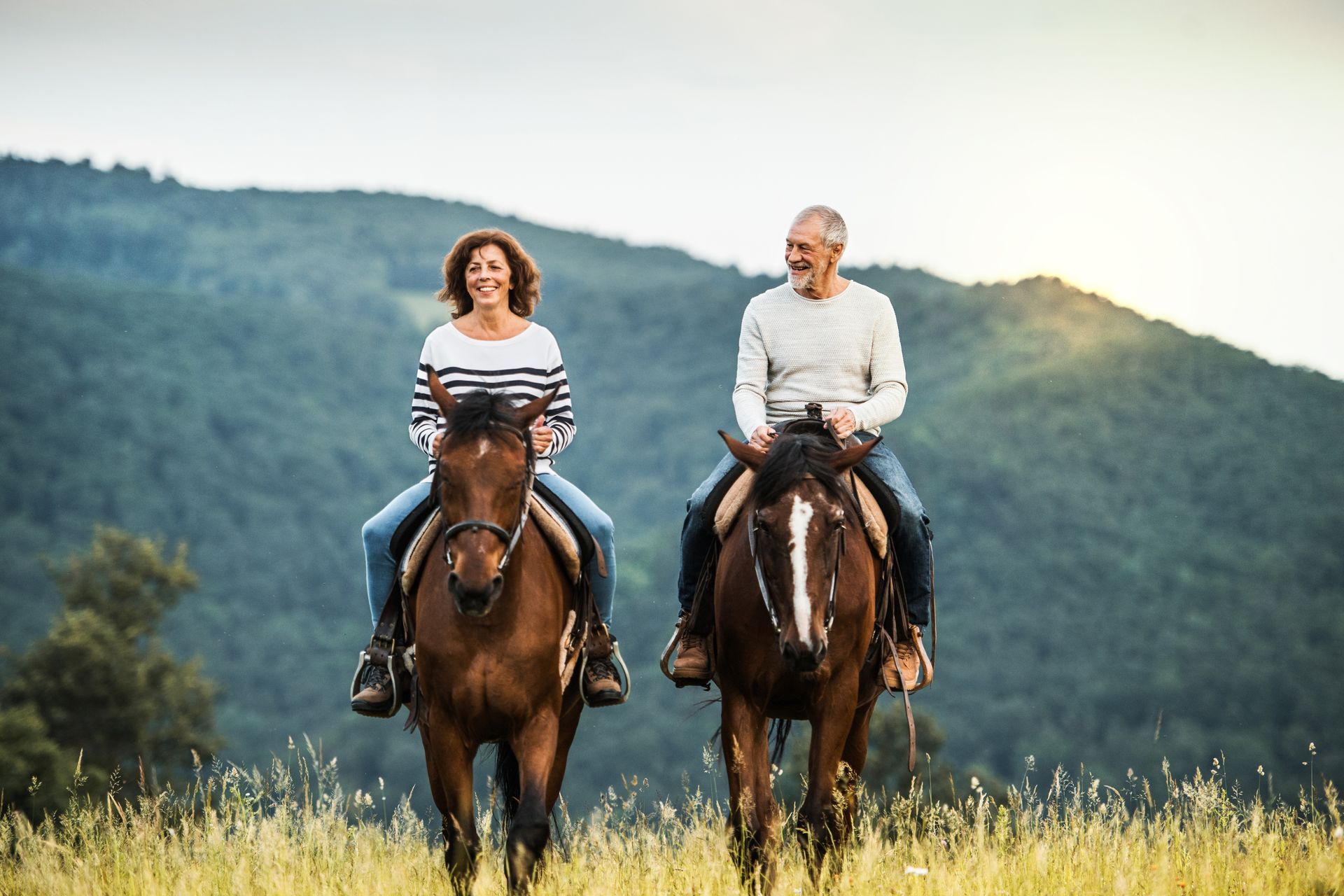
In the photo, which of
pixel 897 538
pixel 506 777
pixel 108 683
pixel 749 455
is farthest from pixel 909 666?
pixel 108 683

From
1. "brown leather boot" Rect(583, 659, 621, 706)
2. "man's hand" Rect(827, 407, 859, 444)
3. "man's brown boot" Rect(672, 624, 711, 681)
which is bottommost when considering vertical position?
"brown leather boot" Rect(583, 659, 621, 706)

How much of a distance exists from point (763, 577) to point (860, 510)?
3.09ft

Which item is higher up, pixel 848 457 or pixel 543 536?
pixel 848 457

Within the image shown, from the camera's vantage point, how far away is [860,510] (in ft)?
22.5

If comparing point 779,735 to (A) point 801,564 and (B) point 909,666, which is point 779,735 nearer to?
(B) point 909,666

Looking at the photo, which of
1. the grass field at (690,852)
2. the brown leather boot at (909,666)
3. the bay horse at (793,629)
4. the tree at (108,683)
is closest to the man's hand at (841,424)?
the bay horse at (793,629)

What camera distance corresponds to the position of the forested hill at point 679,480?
79.9 metres

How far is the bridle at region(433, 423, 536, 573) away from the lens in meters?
5.63

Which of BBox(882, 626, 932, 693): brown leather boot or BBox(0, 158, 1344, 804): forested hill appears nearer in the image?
BBox(882, 626, 932, 693): brown leather boot

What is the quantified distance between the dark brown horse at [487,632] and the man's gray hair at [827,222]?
217 cm

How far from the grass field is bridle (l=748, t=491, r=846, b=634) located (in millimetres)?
1065

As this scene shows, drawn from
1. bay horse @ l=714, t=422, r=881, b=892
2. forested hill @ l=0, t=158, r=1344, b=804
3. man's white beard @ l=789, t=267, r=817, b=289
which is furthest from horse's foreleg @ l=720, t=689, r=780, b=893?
forested hill @ l=0, t=158, r=1344, b=804

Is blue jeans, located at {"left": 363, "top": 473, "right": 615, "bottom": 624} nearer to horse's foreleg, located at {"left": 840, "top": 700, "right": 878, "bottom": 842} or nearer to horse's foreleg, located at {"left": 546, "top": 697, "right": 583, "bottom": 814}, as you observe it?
horse's foreleg, located at {"left": 546, "top": 697, "right": 583, "bottom": 814}

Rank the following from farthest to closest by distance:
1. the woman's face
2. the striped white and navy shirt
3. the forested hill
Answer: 1. the forested hill
2. the woman's face
3. the striped white and navy shirt
